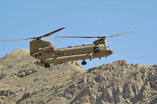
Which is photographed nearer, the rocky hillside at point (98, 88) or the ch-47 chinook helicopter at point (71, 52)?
the ch-47 chinook helicopter at point (71, 52)

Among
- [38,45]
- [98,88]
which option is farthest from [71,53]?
[98,88]

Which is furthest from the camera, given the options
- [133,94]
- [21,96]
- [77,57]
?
[21,96]

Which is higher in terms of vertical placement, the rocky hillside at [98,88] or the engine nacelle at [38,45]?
the engine nacelle at [38,45]

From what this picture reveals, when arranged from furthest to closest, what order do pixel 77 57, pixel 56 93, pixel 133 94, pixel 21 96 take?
pixel 21 96, pixel 56 93, pixel 133 94, pixel 77 57

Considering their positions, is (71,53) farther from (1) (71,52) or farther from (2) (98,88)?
(2) (98,88)

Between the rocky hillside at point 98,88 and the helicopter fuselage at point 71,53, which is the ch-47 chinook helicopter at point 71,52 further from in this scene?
the rocky hillside at point 98,88

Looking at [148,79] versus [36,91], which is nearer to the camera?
[148,79]

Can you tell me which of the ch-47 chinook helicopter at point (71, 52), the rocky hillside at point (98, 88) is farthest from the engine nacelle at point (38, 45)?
the rocky hillside at point (98, 88)

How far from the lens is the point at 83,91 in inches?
6629

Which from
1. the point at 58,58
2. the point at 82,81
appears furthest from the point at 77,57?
the point at 82,81

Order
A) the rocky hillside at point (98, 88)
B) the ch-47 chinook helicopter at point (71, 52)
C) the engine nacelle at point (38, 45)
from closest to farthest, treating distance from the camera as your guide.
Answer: the ch-47 chinook helicopter at point (71, 52) < the engine nacelle at point (38, 45) < the rocky hillside at point (98, 88)

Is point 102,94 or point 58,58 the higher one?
point 58,58

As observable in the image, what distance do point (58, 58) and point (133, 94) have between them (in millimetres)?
74474

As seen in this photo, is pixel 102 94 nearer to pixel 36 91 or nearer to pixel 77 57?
pixel 36 91
